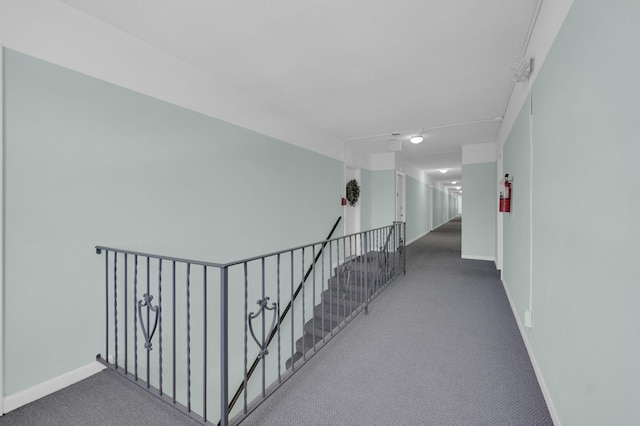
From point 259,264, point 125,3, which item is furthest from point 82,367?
point 125,3

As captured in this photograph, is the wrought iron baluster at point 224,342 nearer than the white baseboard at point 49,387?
Yes

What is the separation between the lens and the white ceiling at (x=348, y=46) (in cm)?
207

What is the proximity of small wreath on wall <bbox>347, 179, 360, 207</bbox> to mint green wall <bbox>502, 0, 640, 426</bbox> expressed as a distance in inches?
169

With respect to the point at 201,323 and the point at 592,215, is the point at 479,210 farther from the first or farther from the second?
the point at 201,323

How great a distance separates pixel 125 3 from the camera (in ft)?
6.61

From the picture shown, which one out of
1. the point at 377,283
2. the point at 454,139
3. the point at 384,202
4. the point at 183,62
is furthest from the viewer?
the point at 384,202

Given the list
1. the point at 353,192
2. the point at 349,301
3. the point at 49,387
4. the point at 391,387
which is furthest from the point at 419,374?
the point at 353,192

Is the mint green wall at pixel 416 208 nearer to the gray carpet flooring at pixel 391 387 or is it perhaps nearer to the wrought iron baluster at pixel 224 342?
the gray carpet flooring at pixel 391 387

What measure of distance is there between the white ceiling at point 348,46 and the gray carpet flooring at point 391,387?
2586 mm

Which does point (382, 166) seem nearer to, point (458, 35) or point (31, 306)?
point (458, 35)

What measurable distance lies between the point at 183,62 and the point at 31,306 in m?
2.33

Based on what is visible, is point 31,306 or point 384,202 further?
point 384,202

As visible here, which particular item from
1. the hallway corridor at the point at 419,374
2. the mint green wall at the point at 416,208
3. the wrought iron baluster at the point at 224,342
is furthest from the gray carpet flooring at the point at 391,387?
the mint green wall at the point at 416,208

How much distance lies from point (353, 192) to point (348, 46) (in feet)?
12.6
